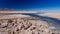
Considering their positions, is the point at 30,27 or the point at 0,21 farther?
the point at 0,21

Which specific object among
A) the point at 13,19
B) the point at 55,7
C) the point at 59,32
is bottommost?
the point at 59,32

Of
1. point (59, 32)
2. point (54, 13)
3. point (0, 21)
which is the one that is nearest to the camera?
point (59, 32)

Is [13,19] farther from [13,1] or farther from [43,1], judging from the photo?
[43,1]

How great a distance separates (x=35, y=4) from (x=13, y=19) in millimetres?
352

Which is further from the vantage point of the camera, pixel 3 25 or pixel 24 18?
pixel 24 18

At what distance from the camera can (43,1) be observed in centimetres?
127

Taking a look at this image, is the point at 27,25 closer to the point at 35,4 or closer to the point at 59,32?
the point at 59,32

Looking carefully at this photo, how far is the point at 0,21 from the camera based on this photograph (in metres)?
1.03

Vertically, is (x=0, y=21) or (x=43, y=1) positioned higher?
(x=43, y=1)

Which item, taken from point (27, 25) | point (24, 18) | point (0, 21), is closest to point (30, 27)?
point (27, 25)

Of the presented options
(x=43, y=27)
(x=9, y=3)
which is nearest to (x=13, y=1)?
(x=9, y=3)

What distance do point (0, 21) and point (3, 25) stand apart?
0.11 m

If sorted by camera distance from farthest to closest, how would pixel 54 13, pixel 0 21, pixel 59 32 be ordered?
1. pixel 54 13
2. pixel 0 21
3. pixel 59 32

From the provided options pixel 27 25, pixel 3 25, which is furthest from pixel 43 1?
pixel 3 25
